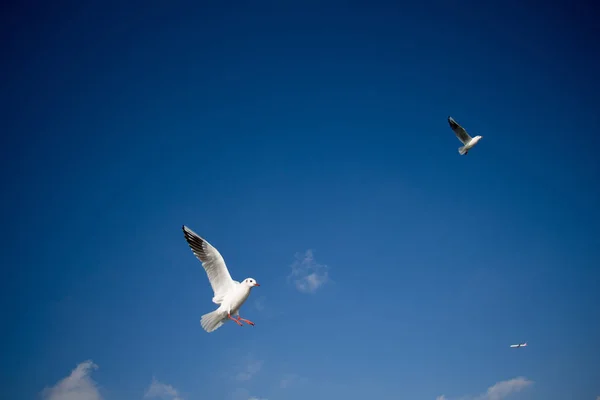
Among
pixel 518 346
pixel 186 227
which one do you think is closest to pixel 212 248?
pixel 186 227

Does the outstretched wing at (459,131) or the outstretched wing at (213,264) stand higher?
the outstretched wing at (459,131)

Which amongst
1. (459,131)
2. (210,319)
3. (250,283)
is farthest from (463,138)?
(210,319)

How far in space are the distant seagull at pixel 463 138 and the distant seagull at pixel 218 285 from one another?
15976 millimetres

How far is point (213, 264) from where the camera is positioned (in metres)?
15.0

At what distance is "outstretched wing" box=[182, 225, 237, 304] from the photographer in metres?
14.7

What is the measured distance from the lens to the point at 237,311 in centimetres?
1530

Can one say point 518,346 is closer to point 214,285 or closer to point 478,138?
point 478,138

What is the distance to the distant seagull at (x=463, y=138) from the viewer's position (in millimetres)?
23422

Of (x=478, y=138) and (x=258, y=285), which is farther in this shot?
(x=478, y=138)

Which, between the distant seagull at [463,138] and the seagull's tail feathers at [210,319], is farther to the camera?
the distant seagull at [463,138]

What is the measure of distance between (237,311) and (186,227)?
3904 mm

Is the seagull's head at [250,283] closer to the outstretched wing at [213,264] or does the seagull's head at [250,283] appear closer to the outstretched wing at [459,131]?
the outstretched wing at [213,264]

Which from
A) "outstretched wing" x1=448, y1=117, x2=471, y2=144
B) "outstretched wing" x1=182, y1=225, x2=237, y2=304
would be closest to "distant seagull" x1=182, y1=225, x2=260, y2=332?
"outstretched wing" x1=182, y1=225, x2=237, y2=304

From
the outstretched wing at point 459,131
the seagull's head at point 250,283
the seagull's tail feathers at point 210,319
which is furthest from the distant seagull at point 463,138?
the seagull's tail feathers at point 210,319
